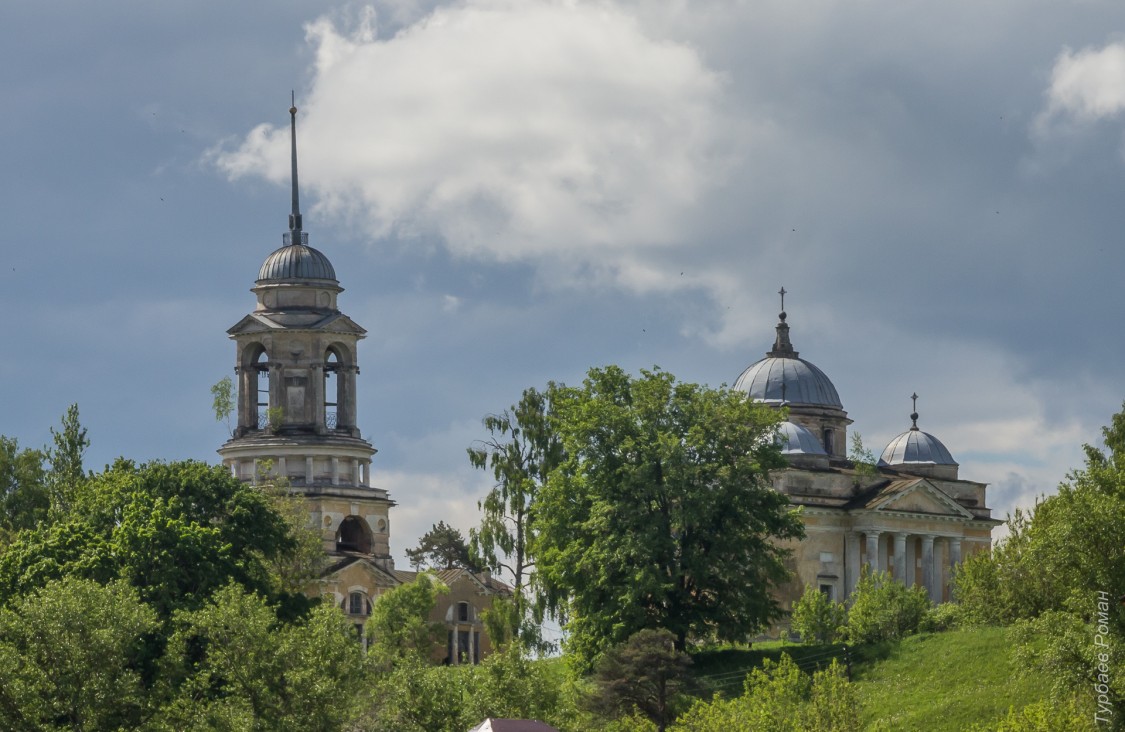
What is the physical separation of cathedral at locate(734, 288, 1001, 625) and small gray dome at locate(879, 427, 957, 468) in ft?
6.41

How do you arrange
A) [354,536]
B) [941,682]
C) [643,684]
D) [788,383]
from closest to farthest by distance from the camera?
1. [643,684]
2. [941,682]
3. [354,536]
4. [788,383]

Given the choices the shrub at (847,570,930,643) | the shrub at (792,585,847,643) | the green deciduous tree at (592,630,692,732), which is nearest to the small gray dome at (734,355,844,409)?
the shrub at (792,585,847,643)

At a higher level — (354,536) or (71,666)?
(354,536)

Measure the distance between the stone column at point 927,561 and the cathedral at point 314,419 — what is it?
17145 millimetres

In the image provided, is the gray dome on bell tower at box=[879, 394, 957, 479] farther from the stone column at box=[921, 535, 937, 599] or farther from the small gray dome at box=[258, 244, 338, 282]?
the small gray dome at box=[258, 244, 338, 282]

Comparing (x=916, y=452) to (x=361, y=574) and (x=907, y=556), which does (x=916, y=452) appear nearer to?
(x=907, y=556)

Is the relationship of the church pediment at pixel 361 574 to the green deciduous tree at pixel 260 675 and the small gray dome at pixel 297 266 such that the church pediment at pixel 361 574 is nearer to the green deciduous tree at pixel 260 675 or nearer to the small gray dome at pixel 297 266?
the small gray dome at pixel 297 266

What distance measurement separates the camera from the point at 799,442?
98.8 metres

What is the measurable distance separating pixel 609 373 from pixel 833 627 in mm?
12118

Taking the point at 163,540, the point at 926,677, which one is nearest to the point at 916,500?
the point at 926,677

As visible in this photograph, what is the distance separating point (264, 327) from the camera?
324ft

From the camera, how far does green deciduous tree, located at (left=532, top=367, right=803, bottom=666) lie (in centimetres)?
7288

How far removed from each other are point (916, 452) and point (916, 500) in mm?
9043

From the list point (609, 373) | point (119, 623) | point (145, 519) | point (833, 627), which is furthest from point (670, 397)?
point (119, 623)
